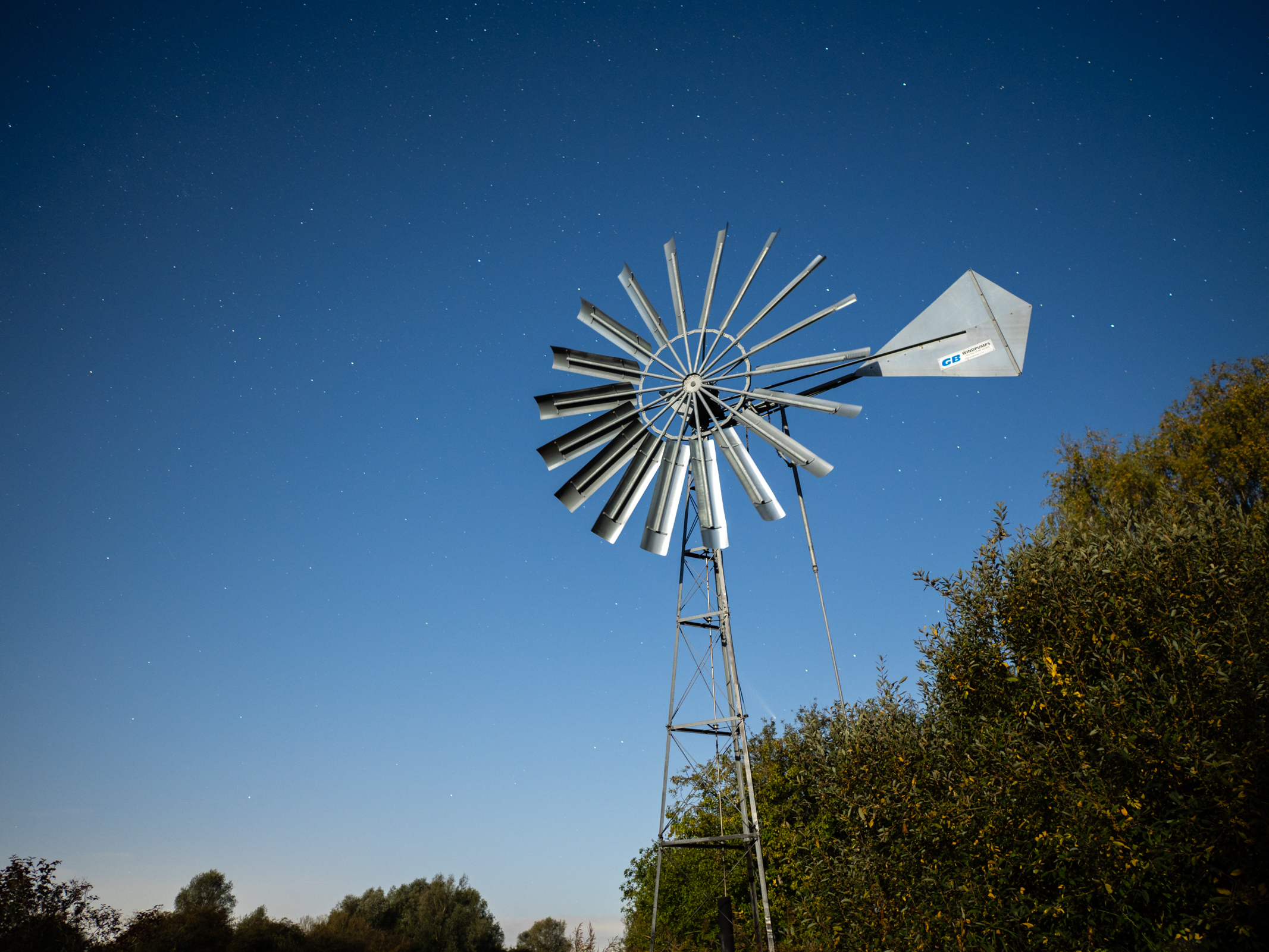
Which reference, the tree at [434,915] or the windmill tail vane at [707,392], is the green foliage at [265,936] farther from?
the windmill tail vane at [707,392]

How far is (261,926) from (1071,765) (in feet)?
110

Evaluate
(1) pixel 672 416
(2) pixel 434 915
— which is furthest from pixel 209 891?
(1) pixel 672 416

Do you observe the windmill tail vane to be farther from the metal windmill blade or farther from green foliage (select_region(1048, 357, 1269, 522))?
green foliage (select_region(1048, 357, 1269, 522))

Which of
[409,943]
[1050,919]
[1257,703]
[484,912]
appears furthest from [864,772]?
[484,912]

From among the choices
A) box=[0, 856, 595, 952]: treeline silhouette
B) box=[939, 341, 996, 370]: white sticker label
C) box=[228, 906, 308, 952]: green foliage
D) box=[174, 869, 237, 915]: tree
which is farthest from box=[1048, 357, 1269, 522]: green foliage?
box=[174, 869, 237, 915]: tree

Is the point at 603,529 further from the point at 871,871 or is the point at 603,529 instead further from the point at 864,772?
the point at 871,871

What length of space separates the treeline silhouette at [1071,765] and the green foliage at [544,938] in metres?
37.6

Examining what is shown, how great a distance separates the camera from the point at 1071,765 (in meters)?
8.77

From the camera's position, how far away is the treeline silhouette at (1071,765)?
7.80 m

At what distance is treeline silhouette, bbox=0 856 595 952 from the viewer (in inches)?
998

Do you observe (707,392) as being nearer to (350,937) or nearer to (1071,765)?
(1071,765)

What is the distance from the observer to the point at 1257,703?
795 cm

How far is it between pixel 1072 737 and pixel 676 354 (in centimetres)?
869

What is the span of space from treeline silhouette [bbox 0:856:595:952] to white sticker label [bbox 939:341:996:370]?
1203cm
